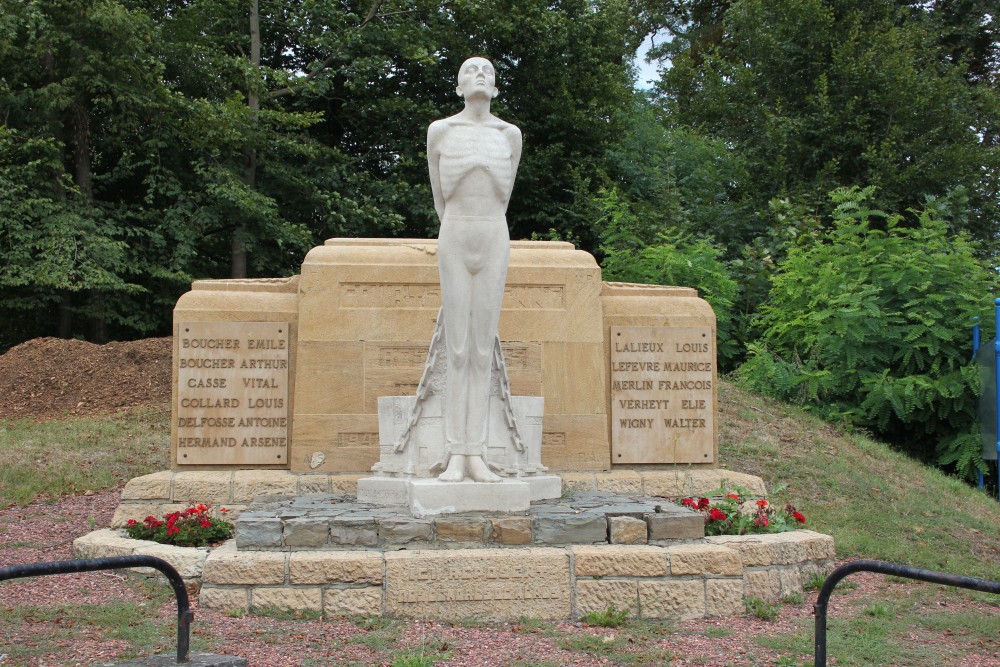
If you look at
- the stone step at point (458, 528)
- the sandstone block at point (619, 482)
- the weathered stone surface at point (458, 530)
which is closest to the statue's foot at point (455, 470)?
the stone step at point (458, 528)

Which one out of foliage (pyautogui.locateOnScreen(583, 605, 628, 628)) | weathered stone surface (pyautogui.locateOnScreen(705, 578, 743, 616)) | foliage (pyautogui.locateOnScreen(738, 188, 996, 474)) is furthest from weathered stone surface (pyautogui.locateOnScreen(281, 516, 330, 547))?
foliage (pyautogui.locateOnScreen(738, 188, 996, 474))

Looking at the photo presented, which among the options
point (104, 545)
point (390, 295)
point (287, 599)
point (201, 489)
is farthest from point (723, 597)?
point (201, 489)

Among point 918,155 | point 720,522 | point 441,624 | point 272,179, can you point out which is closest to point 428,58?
point 272,179

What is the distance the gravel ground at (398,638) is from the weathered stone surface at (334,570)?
25 cm

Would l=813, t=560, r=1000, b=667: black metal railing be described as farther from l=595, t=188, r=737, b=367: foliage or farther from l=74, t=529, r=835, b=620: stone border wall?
→ l=595, t=188, r=737, b=367: foliage

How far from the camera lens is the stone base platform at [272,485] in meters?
8.41

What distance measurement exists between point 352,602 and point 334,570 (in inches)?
8.4

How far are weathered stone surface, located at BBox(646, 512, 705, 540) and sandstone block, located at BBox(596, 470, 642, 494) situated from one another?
7.10ft

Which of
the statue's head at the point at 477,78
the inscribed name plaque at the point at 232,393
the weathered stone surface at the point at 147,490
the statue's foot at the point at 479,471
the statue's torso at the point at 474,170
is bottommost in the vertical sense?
the weathered stone surface at the point at 147,490

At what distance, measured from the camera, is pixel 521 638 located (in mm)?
5828

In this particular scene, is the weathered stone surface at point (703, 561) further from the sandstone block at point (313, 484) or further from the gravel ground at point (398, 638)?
the sandstone block at point (313, 484)

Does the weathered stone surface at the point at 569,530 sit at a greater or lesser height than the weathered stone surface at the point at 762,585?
greater

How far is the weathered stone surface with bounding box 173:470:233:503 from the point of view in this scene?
333 inches

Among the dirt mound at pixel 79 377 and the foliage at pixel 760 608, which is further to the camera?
the dirt mound at pixel 79 377
